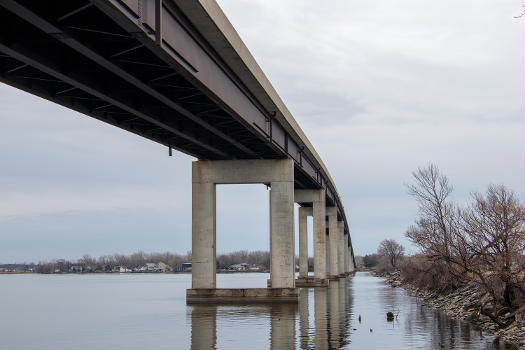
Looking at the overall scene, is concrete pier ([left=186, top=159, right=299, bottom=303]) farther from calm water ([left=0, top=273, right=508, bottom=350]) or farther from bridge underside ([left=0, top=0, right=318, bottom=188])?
bridge underside ([left=0, top=0, right=318, bottom=188])

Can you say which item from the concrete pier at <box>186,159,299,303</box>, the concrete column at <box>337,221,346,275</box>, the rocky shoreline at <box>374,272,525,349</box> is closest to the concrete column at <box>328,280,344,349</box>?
the concrete pier at <box>186,159,299,303</box>

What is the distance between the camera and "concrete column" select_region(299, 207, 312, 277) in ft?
271

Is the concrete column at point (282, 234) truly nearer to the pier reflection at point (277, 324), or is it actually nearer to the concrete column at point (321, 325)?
the pier reflection at point (277, 324)

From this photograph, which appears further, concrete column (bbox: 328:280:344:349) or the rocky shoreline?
the rocky shoreline

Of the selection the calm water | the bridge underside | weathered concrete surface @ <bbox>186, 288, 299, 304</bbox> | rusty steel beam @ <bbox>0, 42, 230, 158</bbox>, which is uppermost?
the bridge underside

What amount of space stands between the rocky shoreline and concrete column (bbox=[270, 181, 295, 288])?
9.25 meters

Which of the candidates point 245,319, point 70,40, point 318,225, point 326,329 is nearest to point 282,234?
point 245,319

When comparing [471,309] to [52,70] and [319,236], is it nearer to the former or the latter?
[52,70]

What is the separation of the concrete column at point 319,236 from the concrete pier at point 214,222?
27953 millimetres

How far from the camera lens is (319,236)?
7381 cm

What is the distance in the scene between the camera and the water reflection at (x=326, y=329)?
22.6m

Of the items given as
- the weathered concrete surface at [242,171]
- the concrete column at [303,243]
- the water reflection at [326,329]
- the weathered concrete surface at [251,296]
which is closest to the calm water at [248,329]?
the water reflection at [326,329]

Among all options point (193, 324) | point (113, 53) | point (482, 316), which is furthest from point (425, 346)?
point (113, 53)

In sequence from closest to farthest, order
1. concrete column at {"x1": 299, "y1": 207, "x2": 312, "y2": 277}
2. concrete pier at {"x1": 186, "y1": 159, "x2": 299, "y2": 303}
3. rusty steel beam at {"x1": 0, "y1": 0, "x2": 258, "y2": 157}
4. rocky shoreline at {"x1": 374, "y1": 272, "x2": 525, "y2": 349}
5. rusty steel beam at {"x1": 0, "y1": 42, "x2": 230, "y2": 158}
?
1. rusty steel beam at {"x1": 0, "y1": 0, "x2": 258, "y2": 157}
2. rusty steel beam at {"x1": 0, "y1": 42, "x2": 230, "y2": 158}
3. rocky shoreline at {"x1": 374, "y1": 272, "x2": 525, "y2": 349}
4. concrete pier at {"x1": 186, "y1": 159, "x2": 299, "y2": 303}
5. concrete column at {"x1": 299, "y1": 207, "x2": 312, "y2": 277}
